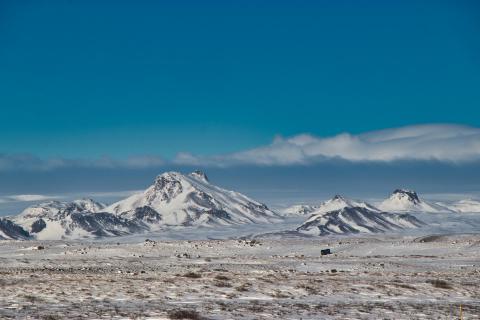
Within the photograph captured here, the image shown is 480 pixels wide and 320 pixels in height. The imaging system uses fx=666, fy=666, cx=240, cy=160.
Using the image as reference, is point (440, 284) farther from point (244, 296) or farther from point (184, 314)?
point (184, 314)

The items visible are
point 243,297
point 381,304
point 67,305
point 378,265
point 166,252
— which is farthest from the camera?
point 166,252

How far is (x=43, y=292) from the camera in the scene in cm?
3136

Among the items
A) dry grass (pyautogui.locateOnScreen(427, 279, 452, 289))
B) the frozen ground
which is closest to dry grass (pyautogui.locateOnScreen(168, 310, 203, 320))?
the frozen ground

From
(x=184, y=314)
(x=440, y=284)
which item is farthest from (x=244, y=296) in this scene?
(x=440, y=284)

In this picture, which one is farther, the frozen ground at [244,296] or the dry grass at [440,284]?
the dry grass at [440,284]

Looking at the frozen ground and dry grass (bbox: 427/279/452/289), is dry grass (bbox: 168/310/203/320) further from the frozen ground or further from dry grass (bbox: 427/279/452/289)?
dry grass (bbox: 427/279/452/289)

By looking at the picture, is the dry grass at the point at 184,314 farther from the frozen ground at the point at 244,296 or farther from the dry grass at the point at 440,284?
the dry grass at the point at 440,284

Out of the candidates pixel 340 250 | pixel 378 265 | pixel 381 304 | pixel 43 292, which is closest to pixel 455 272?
pixel 378 265

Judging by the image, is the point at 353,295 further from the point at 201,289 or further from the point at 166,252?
the point at 166,252

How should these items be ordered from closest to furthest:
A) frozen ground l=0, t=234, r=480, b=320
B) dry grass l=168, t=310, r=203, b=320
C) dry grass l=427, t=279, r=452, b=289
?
dry grass l=168, t=310, r=203, b=320
frozen ground l=0, t=234, r=480, b=320
dry grass l=427, t=279, r=452, b=289

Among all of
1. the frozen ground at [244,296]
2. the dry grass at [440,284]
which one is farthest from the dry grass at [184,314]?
the dry grass at [440,284]

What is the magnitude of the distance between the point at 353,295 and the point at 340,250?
58.4 metres

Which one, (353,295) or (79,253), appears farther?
(79,253)

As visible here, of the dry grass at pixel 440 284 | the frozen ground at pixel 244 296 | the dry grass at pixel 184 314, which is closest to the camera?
the dry grass at pixel 184 314
